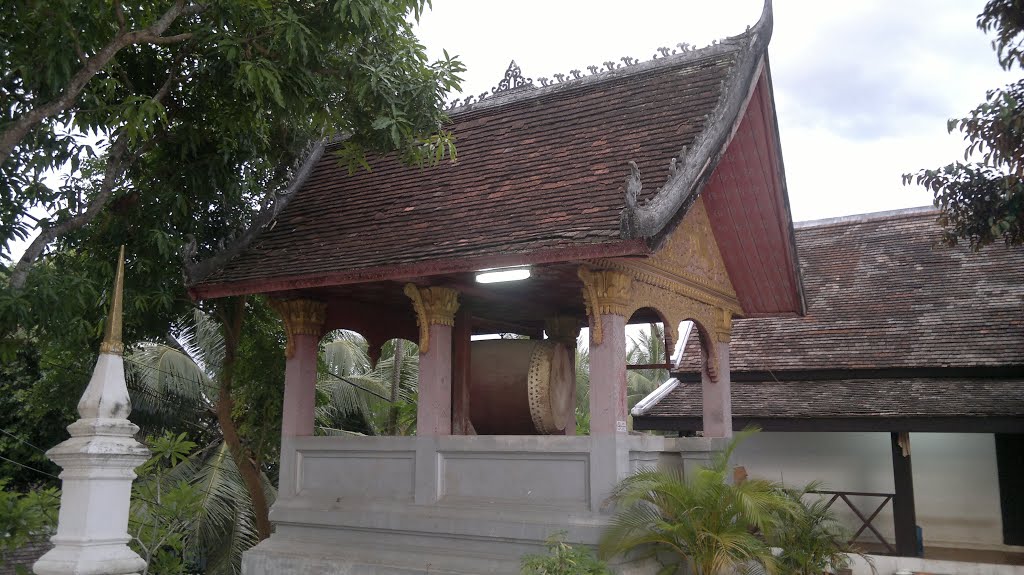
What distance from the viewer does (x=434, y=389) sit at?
909 cm

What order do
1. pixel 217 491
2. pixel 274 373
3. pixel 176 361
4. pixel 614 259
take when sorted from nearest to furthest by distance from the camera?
pixel 614 259, pixel 274 373, pixel 217 491, pixel 176 361

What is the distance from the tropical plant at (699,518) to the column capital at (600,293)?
56.5 inches

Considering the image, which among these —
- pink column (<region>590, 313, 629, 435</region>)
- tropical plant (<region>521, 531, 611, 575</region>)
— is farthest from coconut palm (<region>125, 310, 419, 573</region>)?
tropical plant (<region>521, 531, 611, 575</region>)

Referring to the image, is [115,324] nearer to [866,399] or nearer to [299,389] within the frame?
[299,389]

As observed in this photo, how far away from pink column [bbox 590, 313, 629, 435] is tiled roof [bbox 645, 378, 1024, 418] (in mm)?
6449

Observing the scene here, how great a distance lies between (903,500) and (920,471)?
2300 millimetres

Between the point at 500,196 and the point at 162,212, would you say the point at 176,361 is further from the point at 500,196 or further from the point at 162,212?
the point at 500,196

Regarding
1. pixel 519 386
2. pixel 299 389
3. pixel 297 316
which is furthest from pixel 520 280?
pixel 299 389

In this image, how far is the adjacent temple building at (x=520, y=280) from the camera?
812 cm

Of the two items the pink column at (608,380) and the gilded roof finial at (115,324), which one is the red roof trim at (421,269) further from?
the gilded roof finial at (115,324)

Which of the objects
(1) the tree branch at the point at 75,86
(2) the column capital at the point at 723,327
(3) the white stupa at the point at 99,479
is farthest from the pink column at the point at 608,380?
(1) the tree branch at the point at 75,86

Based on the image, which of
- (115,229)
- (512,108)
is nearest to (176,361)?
(115,229)

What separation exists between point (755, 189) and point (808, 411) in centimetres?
494

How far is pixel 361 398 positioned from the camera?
2181cm
